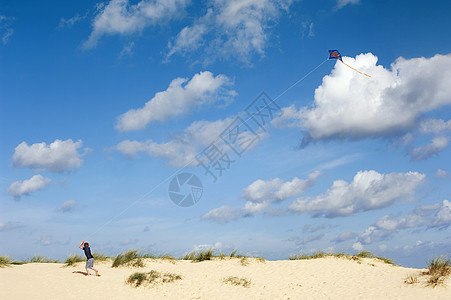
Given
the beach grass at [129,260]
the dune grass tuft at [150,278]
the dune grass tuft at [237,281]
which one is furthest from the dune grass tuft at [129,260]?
the dune grass tuft at [237,281]

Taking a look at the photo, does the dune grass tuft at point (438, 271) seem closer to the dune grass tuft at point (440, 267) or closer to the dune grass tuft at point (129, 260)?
the dune grass tuft at point (440, 267)

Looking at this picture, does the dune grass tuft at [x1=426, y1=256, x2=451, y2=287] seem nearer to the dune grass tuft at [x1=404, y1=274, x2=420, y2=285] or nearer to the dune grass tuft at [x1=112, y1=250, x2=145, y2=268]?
the dune grass tuft at [x1=404, y1=274, x2=420, y2=285]

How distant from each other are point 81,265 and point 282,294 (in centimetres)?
1090

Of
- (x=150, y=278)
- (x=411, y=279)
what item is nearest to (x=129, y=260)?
(x=150, y=278)

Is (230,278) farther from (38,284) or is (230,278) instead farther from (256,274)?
(38,284)

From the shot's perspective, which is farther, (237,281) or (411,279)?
(237,281)

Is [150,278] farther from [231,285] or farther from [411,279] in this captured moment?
[411,279]

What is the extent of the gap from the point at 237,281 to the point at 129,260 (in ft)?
21.4

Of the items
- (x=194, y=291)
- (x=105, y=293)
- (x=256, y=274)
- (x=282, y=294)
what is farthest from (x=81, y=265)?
(x=282, y=294)

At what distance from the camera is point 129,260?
20109 millimetres

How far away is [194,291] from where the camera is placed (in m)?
16.1

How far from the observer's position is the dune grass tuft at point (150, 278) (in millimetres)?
16497

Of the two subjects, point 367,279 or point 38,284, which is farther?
point 367,279

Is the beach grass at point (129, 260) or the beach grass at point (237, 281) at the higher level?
the beach grass at point (129, 260)
